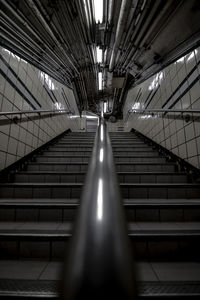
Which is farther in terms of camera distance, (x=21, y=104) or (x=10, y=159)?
(x=21, y=104)

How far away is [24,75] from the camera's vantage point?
293cm

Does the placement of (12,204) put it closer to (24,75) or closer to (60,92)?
(24,75)

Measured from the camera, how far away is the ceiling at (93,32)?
9.41 feet

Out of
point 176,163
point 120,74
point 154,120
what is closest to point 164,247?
point 176,163

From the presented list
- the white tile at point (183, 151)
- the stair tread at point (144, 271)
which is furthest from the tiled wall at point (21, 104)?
the white tile at point (183, 151)

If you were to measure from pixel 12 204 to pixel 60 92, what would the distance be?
4.47 meters

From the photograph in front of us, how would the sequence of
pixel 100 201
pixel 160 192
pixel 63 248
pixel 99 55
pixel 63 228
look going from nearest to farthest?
pixel 100 201 → pixel 63 248 → pixel 63 228 → pixel 160 192 → pixel 99 55

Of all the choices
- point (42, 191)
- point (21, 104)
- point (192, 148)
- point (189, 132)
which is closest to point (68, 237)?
point (42, 191)

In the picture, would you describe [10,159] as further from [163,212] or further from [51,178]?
[163,212]

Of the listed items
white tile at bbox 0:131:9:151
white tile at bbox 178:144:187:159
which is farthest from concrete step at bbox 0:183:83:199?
white tile at bbox 178:144:187:159

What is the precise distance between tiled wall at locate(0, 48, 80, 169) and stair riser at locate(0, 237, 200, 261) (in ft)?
4.14

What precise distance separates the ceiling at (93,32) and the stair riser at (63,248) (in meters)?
2.41

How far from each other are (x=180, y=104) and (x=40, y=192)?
7.62 ft

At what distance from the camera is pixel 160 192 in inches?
74.6
